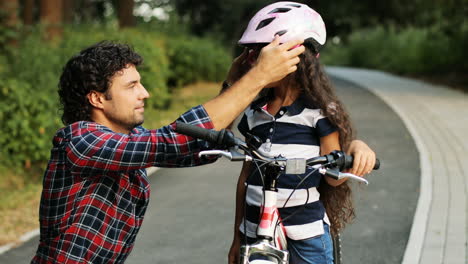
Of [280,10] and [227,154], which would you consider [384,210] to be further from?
[227,154]

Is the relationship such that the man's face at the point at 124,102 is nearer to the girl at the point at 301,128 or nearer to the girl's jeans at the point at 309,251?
the girl at the point at 301,128

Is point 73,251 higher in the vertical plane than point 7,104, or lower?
higher

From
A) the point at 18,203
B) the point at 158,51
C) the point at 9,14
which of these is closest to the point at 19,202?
the point at 18,203

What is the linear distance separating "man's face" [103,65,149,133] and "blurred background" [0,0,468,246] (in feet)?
2.76

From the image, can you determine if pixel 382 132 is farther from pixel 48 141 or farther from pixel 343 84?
pixel 343 84

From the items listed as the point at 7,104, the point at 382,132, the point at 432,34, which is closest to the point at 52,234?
the point at 7,104

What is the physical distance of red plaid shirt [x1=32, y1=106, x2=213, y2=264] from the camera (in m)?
2.62

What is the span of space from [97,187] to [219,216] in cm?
474

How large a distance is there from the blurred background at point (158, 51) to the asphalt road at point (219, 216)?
4.45 ft

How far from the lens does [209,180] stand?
930 centimetres

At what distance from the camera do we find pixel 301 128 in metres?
3.12

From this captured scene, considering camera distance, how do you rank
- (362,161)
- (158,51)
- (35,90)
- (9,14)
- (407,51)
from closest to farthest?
(362,161), (35,90), (9,14), (158,51), (407,51)

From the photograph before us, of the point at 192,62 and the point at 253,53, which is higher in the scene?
the point at 253,53

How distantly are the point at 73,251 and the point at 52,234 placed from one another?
0.14 m
